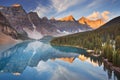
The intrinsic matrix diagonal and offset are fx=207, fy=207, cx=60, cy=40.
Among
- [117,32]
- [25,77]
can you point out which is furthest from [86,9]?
[25,77]

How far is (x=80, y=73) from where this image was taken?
95.0ft

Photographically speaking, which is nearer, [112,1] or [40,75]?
[40,75]

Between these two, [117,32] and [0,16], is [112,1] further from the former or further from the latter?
[0,16]

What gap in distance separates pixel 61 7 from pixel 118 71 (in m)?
38.6

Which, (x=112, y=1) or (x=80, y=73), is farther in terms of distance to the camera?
(x=112, y=1)

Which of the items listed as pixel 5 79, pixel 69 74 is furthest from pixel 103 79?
pixel 5 79

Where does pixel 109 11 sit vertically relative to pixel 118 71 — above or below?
above

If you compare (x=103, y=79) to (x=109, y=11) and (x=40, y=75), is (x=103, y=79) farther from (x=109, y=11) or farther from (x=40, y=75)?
(x=109, y=11)

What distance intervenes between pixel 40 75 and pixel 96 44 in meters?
34.9

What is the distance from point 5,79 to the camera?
25578 millimetres

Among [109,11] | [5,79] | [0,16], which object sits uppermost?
[0,16]

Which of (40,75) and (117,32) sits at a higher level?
(117,32)

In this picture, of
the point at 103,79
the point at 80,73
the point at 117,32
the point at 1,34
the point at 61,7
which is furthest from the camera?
the point at 1,34

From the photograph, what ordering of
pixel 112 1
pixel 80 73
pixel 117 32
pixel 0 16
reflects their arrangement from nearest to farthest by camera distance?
pixel 80 73 < pixel 112 1 < pixel 117 32 < pixel 0 16
